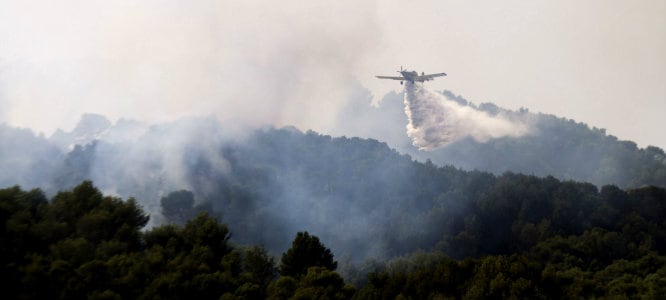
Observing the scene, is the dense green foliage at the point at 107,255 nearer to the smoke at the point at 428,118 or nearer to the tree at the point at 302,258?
the tree at the point at 302,258

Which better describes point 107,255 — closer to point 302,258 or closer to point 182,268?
point 182,268

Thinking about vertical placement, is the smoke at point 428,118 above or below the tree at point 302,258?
above

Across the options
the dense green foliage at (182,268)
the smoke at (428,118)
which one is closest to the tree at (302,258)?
the dense green foliage at (182,268)

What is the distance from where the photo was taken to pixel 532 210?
621ft

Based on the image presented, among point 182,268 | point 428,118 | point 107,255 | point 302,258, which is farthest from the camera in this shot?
point 428,118

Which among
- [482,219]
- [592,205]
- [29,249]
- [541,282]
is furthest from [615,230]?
[29,249]

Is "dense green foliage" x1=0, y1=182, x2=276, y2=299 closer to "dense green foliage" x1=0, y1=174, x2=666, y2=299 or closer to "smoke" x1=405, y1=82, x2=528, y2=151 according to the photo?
"dense green foliage" x1=0, y1=174, x2=666, y2=299

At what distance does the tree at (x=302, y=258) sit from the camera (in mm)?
95438

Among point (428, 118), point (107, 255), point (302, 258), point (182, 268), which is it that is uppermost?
point (428, 118)

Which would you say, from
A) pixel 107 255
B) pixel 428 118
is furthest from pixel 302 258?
pixel 428 118

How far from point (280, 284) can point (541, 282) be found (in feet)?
84.9

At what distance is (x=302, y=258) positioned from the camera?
316 feet

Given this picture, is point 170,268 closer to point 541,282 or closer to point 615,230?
point 541,282

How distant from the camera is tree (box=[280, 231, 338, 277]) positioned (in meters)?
95.4
